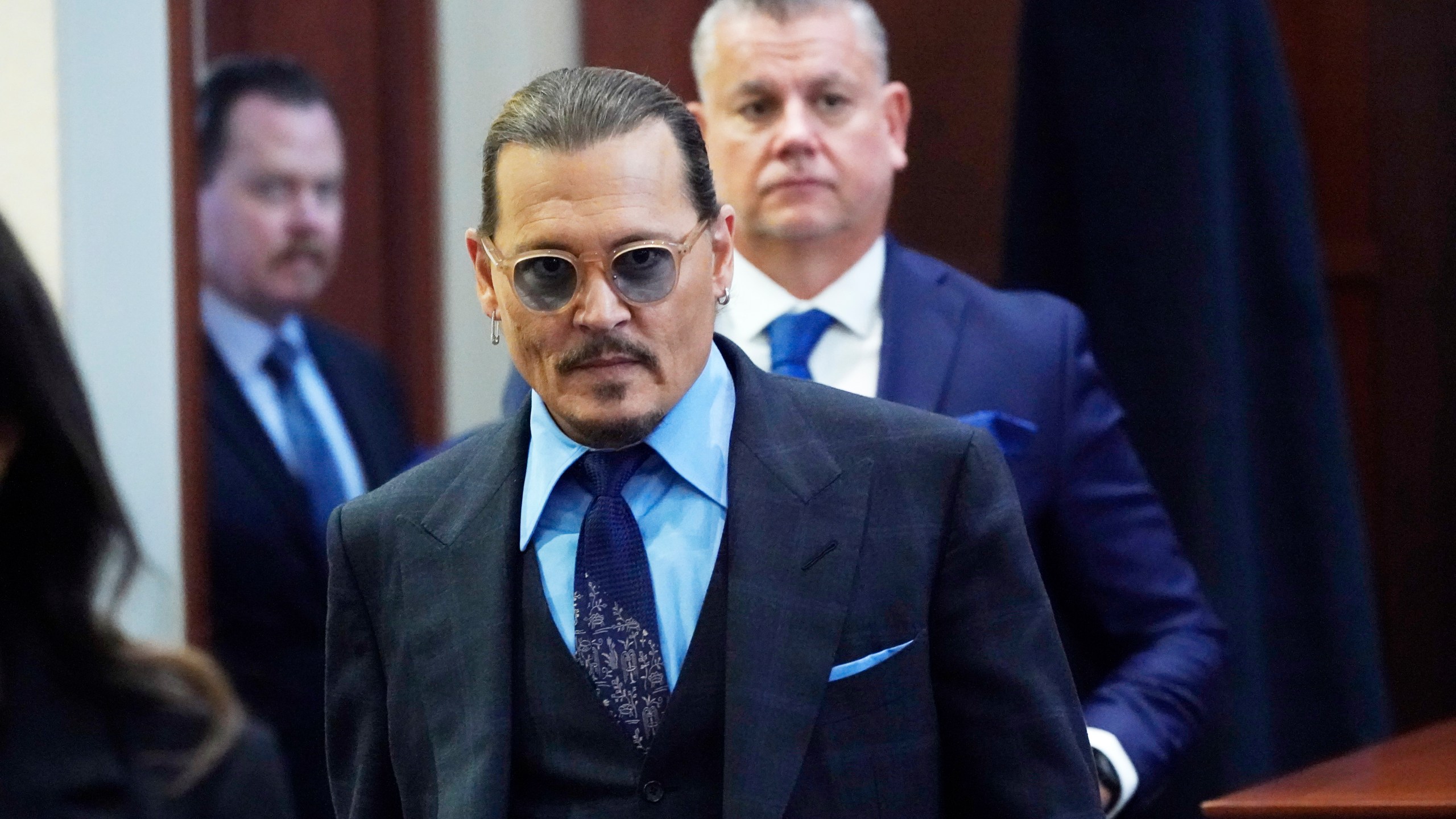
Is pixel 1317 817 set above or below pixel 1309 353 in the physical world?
below

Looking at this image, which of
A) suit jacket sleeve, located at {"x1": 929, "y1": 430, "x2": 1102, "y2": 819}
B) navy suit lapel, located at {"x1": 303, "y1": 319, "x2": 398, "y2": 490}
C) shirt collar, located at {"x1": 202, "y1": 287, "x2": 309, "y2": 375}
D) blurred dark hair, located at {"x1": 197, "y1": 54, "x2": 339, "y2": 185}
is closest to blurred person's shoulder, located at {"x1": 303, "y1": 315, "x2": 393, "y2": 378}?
navy suit lapel, located at {"x1": 303, "y1": 319, "x2": 398, "y2": 490}

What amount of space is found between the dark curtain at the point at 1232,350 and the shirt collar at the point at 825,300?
65cm

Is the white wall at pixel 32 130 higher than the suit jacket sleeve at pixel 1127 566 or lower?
higher

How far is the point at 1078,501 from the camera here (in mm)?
2549

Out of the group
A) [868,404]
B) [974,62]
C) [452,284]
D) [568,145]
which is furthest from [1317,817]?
[452,284]

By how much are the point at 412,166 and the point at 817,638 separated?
258cm

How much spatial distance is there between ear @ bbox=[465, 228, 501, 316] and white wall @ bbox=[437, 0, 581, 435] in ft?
7.06

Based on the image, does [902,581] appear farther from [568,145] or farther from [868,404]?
[568,145]

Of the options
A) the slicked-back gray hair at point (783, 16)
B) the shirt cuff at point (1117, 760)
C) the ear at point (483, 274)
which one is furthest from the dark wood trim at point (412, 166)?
the ear at point (483, 274)

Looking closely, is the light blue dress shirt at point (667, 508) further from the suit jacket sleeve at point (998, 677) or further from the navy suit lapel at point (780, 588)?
the suit jacket sleeve at point (998, 677)

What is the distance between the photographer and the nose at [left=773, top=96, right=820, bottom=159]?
259 centimetres

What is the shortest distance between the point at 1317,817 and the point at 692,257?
940 millimetres

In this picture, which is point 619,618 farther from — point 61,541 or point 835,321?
point 835,321

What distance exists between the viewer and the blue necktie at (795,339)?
102 inches
